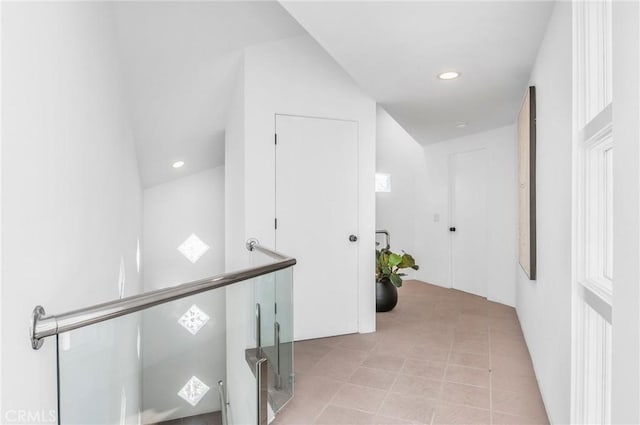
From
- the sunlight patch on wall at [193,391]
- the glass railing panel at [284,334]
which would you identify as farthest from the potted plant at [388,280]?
the sunlight patch on wall at [193,391]

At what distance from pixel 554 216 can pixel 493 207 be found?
10.7 ft

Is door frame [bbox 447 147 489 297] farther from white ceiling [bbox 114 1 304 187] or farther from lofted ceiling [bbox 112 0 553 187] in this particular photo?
white ceiling [bbox 114 1 304 187]

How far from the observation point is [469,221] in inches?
224

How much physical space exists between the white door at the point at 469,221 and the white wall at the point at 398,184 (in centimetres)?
80

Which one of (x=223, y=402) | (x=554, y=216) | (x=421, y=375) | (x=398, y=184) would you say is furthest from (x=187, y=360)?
(x=398, y=184)

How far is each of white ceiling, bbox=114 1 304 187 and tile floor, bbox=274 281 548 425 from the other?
8.55 feet

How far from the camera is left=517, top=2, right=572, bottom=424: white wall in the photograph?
180 centimetres

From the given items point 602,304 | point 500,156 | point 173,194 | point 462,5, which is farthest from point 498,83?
point 173,194

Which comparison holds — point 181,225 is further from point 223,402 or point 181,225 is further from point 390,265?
point 223,402

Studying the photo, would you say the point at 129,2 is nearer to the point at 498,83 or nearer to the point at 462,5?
the point at 462,5

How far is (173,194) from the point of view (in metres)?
6.32

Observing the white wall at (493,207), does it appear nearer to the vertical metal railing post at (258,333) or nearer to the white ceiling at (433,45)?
the white ceiling at (433,45)

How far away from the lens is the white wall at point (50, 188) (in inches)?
41.3

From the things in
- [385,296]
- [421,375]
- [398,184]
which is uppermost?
[398,184]
